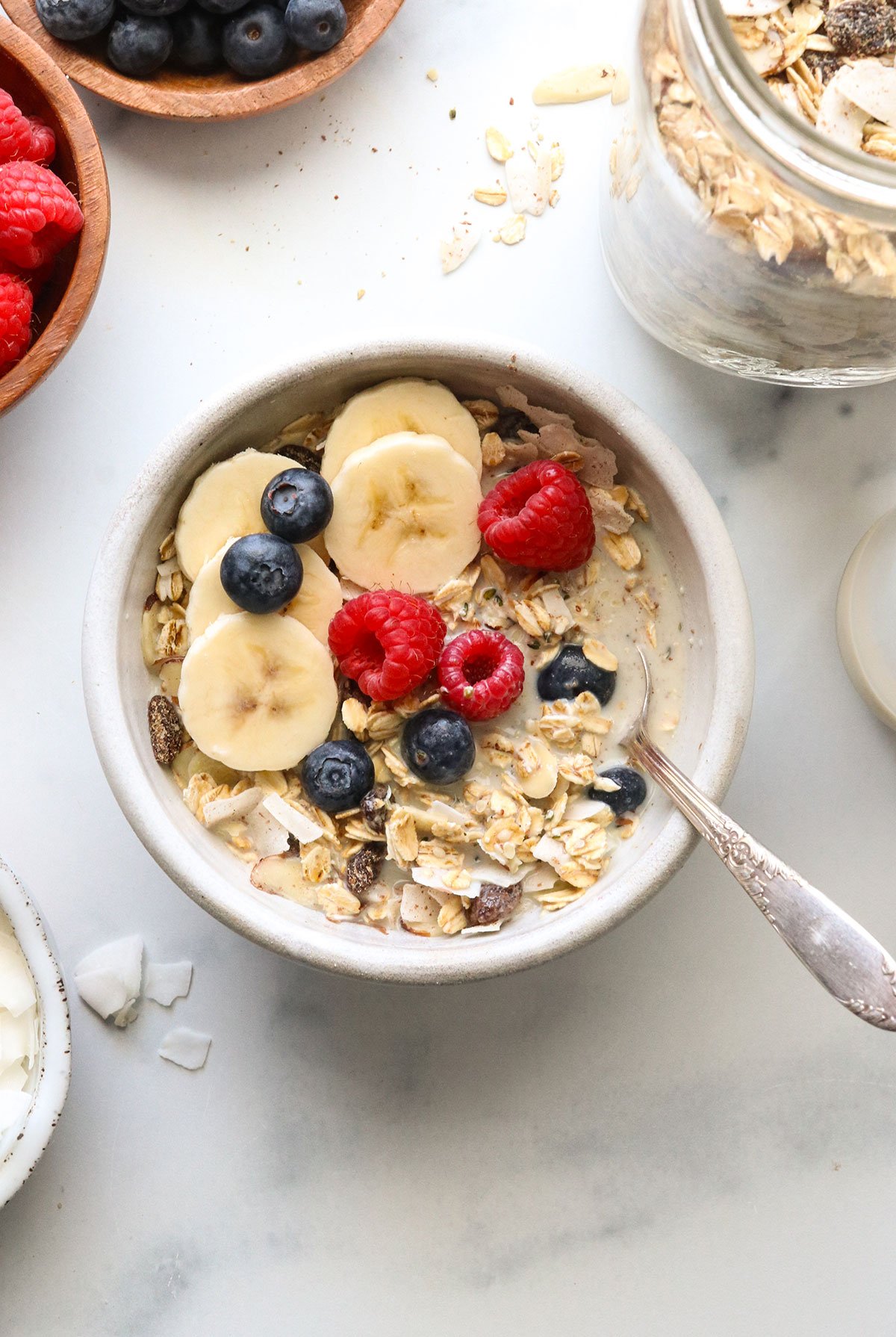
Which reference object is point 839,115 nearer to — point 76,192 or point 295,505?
point 295,505

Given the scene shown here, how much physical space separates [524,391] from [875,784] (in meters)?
0.55

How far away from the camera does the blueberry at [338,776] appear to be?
1038 mm

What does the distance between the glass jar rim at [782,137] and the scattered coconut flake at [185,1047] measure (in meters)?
0.96

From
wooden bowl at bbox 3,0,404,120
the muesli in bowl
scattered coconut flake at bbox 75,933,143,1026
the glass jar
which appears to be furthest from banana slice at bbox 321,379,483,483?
scattered coconut flake at bbox 75,933,143,1026

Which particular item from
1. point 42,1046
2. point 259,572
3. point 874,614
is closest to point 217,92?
point 259,572

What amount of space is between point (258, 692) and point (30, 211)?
0.47 meters

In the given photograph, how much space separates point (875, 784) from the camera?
47.1 inches

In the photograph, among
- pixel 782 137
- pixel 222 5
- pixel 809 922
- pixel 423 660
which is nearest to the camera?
pixel 782 137

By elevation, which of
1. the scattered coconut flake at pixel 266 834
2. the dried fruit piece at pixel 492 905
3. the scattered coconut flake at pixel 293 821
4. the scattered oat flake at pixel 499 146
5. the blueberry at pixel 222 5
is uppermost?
the blueberry at pixel 222 5

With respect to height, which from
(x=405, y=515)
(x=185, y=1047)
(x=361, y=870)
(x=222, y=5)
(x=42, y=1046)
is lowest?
(x=185, y=1047)

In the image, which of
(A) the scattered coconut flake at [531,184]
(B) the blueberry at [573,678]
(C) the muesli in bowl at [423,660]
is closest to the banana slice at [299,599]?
(C) the muesli in bowl at [423,660]

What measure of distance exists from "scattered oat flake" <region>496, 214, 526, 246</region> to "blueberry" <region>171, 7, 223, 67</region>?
1.09 feet

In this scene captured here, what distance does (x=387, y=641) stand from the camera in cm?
101

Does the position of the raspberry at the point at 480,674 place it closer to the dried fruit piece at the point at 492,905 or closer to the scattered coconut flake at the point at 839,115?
the dried fruit piece at the point at 492,905
